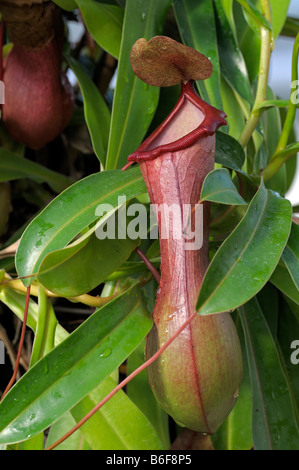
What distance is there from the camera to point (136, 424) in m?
0.63

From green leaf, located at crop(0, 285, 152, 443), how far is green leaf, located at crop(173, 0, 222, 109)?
35 cm

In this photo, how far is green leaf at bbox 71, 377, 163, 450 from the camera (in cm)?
62

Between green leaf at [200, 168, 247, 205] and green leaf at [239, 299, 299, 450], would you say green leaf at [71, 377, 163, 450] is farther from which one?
green leaf at [200, 168, 247, 205]

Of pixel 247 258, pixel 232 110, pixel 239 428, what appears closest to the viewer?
pixel 247 258

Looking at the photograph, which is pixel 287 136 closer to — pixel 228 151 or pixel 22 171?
pixel 228 151

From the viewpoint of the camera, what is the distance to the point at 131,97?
72cm

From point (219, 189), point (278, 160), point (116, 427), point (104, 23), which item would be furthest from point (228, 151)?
point (116, 427)

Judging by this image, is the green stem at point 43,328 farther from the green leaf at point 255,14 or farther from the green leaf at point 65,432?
the green leaf at point 255,14

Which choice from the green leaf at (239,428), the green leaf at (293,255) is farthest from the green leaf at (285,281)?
the green leaf at (239,428)

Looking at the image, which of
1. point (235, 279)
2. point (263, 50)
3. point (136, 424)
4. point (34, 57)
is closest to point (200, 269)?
point (235, 279)

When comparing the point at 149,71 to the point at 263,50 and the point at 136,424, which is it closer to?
the point at 263,50

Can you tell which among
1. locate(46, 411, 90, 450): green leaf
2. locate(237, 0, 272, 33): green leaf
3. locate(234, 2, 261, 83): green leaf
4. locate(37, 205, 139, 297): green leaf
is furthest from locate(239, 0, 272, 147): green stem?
locate(46, 411, 90, 450): green leaf

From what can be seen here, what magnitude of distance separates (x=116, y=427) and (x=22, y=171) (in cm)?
46

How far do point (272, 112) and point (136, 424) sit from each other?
628 millimetres
